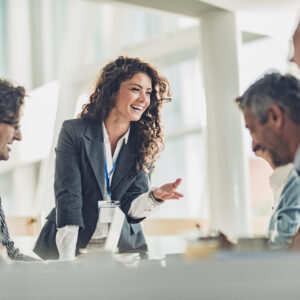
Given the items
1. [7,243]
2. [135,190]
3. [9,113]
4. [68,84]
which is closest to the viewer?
[9,113]

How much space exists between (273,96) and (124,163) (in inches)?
33.2

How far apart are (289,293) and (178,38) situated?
2467 millimetres

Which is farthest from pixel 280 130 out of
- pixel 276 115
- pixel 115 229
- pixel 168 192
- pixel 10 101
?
pixel 10 101

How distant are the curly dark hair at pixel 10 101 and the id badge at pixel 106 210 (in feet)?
1.83

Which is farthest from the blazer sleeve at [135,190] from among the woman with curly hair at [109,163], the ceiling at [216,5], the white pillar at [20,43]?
the ceiling at [216,5]

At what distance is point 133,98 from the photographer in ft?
9.32

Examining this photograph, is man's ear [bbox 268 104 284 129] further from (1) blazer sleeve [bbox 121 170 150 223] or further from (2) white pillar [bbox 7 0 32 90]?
(2) white pillar [bbox 7 0 32 90]

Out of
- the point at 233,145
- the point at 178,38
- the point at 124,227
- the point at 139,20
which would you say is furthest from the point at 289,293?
the point at 139,20

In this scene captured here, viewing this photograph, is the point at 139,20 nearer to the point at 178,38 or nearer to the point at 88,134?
the point at 178,38

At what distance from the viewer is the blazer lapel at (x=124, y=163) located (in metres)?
2.81

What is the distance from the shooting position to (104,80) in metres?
2.91

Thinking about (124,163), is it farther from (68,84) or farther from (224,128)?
(224,128)

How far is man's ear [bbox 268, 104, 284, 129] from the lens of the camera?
2.29m

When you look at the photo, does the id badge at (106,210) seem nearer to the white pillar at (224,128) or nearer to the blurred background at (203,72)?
the blurred background at (203,72)
